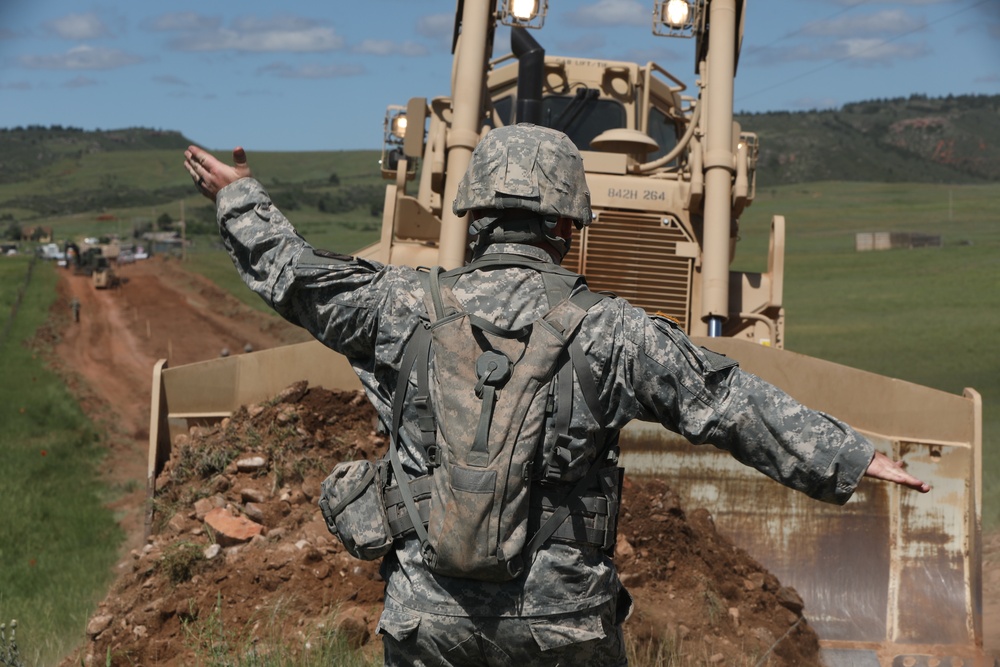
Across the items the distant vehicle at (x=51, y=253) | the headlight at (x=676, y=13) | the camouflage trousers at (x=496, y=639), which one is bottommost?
the distant vehicle at (x=51, y=253)

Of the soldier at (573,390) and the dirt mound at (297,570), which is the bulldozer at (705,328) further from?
the soldier at (573,390)

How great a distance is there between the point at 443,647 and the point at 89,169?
138 metres

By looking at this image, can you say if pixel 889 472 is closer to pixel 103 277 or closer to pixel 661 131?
pixel 661 131

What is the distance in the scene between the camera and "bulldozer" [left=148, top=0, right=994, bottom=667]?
5895 millimetres

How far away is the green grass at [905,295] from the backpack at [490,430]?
6.82 metres

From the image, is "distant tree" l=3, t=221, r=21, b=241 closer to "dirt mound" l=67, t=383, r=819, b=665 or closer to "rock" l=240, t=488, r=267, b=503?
"dirt mound" l=67, t=383, r=819, b=665

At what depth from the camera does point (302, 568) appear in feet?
18.2

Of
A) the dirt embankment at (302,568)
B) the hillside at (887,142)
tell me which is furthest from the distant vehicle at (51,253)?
the hillside at (887,142)

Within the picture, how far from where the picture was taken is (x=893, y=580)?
5.90 metres

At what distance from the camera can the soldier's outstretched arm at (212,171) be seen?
316 cm

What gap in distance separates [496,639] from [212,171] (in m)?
1.33

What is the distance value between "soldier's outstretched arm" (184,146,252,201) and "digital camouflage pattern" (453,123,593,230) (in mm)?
549

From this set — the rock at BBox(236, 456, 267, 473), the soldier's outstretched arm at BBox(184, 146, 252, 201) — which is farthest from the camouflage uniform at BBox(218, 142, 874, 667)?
the rock at BBox(236, 456, 267, 473)

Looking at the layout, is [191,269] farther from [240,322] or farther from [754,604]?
[754,604]
